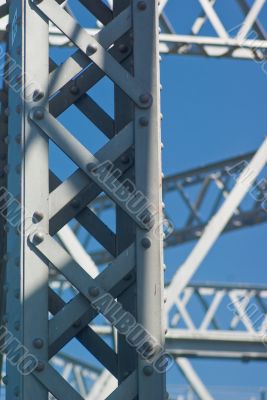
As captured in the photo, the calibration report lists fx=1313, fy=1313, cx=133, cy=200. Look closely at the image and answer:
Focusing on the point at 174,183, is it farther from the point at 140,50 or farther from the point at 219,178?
the point at 140,50

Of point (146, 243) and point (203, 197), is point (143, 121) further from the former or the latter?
point (203, 197)

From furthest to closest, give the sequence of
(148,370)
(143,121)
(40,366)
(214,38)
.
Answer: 1. (214,38)
2. (143,121)
3. (148,370)
4. (40,366)

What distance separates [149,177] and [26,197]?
0.51m

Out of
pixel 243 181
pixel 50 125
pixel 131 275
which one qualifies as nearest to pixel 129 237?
pixel 131 275

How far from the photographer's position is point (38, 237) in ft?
16.8

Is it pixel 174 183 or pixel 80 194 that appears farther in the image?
pixel 174 183

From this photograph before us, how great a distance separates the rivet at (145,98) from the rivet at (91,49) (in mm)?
271

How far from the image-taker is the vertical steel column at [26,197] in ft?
16.4

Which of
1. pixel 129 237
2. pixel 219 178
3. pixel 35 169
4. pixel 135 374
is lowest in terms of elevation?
pixel 219 178

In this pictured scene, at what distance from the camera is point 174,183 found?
2264 cm

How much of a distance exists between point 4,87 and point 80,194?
1.71 meters

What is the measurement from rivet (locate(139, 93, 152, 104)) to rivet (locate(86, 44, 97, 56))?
0.89 ft

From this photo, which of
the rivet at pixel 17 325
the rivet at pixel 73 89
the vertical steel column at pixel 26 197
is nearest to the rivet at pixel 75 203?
the vertical steel column at pixel 26 197

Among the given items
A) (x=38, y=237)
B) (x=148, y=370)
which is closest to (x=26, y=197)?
(x=38, y=237)
